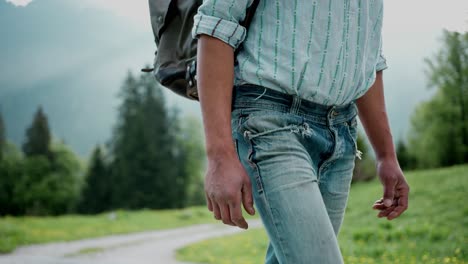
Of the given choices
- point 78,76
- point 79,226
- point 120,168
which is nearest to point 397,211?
point 79,226

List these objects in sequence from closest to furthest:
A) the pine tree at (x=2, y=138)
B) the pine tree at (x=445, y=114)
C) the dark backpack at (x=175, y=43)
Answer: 1. the dark backpack at (x=175, y=43)
2. the pine tree at (x=445, y=114)
3. the pine tree at (x=2, y=138)

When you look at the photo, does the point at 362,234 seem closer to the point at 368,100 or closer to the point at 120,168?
the point at 368,100

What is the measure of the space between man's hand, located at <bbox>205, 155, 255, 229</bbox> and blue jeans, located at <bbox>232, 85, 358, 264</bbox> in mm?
76

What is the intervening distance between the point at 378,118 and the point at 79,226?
15.0 m

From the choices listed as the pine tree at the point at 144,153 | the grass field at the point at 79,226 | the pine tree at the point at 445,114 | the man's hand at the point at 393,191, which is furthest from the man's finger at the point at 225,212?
the pine tree at the point at 144,153

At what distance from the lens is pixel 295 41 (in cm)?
133

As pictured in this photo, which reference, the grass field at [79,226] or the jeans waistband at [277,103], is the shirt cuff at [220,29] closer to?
the jeans waistband at [277,103]

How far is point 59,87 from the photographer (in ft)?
307

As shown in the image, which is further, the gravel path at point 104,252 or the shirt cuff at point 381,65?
the gravel path at point 104,252

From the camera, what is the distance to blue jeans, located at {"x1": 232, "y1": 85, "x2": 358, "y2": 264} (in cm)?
121

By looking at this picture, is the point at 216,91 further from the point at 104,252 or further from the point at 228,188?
the point at 104,252

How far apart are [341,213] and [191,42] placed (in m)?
0.71

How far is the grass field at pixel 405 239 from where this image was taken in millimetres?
5836

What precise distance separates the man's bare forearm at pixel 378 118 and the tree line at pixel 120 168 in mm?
29468
